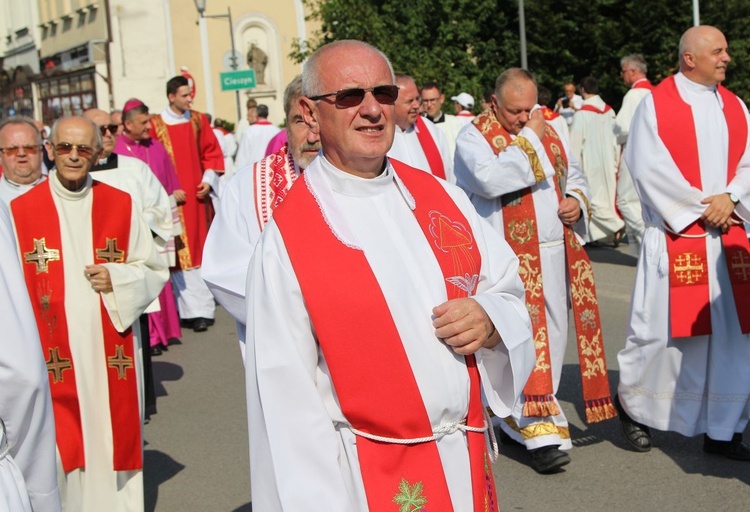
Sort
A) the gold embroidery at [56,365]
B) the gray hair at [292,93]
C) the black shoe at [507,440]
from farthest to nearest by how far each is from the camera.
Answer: the black shoe at [507,440]
the gold embroidery at [56,365]
the gray hair at [292,93]

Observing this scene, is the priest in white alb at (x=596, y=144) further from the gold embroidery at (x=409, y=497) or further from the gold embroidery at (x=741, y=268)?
the gold embroidery at (x=409, y=497)

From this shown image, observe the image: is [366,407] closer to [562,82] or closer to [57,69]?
[562,82]

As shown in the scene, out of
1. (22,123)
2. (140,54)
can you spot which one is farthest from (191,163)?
(140,54)

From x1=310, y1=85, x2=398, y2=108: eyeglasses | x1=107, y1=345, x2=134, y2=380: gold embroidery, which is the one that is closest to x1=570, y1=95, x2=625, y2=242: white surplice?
x1=107, y1=345, x2=134, y2=380: gold embroidery

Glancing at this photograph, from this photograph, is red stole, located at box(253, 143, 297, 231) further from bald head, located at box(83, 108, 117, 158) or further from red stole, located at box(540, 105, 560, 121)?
bald head, located at box(83, 108, 117, 158)

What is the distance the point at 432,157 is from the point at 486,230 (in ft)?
14.4

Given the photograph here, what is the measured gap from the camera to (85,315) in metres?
5.41

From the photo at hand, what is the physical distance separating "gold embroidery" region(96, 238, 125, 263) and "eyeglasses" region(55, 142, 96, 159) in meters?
0.43

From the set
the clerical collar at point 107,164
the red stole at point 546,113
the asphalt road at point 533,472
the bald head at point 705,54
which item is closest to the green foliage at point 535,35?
the red stole at point 546,113

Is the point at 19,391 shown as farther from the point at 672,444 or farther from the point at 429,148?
the point at 429,148

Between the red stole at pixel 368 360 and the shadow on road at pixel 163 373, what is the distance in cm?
579

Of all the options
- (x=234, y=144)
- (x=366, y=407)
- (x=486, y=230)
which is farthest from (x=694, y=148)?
(x=234, y=144)

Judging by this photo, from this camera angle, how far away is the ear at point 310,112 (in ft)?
10.3

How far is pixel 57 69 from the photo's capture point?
39188 millimetres
